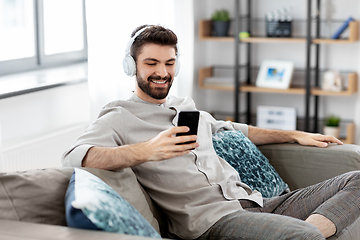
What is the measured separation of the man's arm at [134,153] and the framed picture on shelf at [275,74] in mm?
2548

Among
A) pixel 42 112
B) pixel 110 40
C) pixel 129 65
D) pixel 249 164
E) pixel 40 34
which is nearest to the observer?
pixel 129 65

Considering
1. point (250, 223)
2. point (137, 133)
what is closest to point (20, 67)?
point (137, 133)

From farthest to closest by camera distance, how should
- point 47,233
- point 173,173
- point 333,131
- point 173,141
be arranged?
point 333,131 → point 173,173 → point 173,141 → point 47,233

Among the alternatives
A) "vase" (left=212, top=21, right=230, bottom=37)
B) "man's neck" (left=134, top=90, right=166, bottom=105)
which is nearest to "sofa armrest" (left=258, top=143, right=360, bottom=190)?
"man's neck" (left=134, top=90, right=166, bottom=105)

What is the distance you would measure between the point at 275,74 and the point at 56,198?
296cm

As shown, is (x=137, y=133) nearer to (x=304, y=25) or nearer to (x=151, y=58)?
(x=151, y=58)

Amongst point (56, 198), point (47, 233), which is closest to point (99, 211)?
point (47, 233)

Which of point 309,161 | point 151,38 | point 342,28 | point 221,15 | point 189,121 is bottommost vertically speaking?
point 309,161

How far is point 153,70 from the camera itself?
6.06 feet

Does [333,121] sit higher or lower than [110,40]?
lower

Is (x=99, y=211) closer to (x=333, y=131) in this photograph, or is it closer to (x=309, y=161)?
(x=309, y=161)

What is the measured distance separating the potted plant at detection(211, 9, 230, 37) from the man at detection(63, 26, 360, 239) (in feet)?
7.13

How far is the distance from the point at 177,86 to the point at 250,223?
2.28m

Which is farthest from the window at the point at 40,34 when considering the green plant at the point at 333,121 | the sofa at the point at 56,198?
the green plant at the point at 333,121
